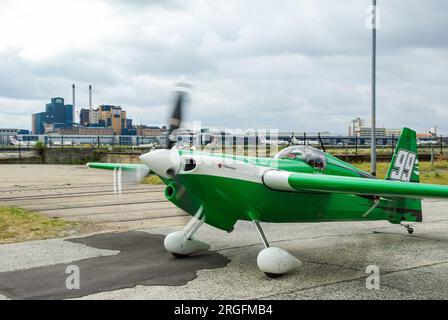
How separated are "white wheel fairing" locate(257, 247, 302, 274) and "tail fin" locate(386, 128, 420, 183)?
433 centimetres

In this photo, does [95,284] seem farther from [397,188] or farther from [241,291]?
[397,188]

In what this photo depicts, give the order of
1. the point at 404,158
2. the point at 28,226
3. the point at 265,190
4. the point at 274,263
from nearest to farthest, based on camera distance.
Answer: the point at 274,263 < the point at 265,190 < the point at 404,158 < the point at 28,226

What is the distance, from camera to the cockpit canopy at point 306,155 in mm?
9453

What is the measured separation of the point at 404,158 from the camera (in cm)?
1133

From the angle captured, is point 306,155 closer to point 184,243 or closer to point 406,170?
point 184,243

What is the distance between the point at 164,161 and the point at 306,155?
2.84 meters

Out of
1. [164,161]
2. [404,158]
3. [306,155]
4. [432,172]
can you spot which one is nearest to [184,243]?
[164,161]

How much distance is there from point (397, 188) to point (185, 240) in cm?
402

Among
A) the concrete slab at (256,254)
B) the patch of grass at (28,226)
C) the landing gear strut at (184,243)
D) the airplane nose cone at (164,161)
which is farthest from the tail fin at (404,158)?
the patch of grass at (28,226)

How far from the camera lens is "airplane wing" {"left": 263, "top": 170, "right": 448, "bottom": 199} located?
7.45 m

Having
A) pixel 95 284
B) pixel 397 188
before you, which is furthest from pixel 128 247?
pixel 397 188

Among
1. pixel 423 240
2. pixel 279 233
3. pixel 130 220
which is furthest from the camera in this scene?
pixel 130 220

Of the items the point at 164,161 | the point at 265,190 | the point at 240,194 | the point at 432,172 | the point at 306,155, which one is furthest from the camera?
the point at 432,172
